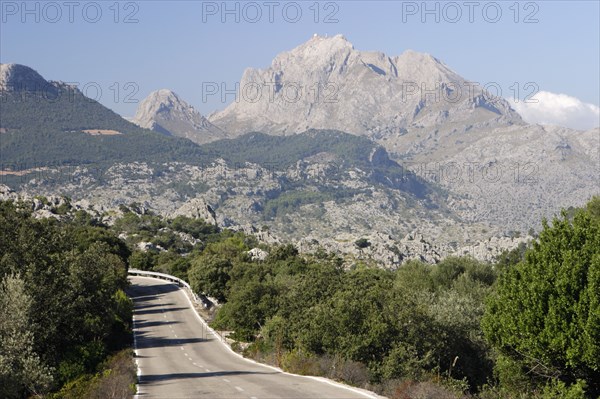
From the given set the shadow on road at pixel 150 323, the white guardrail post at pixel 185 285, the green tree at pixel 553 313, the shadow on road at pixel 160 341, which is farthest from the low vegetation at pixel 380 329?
the shadow on road at pixel 150 323

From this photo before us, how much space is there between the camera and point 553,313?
29781 mm

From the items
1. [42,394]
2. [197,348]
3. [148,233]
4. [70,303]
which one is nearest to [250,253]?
[148,233]

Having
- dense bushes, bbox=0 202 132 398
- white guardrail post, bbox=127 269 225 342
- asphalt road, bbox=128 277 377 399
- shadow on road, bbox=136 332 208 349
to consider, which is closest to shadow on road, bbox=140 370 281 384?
asphalt road, bbox=128 277 377 399

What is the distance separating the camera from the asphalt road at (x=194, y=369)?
29.6 m

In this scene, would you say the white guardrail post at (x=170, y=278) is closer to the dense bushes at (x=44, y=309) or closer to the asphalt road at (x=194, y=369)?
the asphalt road at (x=194, y=369)

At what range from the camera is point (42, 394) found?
3322cm

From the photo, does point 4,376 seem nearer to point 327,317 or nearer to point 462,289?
point 327,317

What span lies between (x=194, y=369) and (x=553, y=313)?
70.8 feet

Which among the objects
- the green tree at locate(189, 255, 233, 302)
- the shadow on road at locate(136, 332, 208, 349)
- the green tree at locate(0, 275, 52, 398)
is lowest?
the shadow on road at locate(136, 332, 208, 349)

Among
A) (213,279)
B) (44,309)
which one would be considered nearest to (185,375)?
(44,309)

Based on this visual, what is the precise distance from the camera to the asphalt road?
29.6 metres

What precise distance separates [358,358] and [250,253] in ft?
309

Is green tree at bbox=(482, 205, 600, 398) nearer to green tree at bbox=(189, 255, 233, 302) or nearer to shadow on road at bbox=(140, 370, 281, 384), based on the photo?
shadow on road at bbox=(140, 370, 281, 384)

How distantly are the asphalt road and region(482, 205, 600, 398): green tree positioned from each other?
7.74 meters
